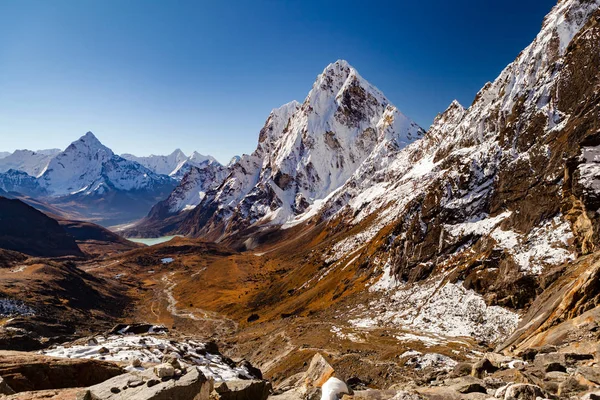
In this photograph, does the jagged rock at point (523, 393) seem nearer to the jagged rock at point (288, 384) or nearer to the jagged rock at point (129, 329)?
the jagged rock at point (288, 384)

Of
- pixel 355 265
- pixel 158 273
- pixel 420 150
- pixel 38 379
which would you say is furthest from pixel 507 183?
pixel 158 273

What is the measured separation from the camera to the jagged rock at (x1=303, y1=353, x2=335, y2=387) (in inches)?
624

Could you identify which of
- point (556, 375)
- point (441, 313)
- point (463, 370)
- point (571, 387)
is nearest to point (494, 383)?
point (556, 375)

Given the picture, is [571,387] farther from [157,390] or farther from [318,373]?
[157,390]

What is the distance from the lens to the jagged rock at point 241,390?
543 inches

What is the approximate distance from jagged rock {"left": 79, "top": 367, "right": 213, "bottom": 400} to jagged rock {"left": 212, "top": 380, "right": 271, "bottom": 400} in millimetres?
501

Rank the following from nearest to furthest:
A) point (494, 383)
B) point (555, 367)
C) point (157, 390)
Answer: point (157, 390) < point (494, 383) < point (555, 367)

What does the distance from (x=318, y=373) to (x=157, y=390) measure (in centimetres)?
Answer: 782

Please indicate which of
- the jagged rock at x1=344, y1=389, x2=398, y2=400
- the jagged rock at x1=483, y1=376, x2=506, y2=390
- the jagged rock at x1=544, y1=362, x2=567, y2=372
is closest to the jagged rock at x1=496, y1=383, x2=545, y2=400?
the jagged rock at x1=344, y1=389, x2=398, y2=400

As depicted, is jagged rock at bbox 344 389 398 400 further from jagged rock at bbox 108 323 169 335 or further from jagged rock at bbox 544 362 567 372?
jagged rock at bbox 108 323 169 335

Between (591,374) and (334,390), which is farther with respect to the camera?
(591,374)

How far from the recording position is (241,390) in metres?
14.0

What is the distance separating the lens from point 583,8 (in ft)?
301

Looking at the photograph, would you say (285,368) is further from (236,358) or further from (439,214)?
(439,214)
